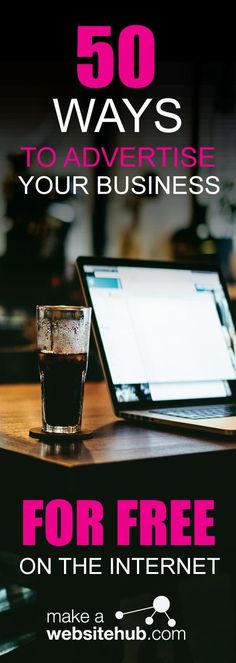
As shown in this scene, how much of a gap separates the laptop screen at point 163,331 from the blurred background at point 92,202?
10.1ft

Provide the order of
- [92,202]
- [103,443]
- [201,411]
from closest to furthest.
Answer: [103,443], [201,411], [92,202]

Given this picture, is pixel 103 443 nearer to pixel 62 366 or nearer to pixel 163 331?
pixel 62 366

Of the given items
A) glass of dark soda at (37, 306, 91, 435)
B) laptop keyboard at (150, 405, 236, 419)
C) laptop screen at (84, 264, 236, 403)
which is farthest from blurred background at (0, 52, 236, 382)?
glass of dark soda at (37, 306, 91, 435)

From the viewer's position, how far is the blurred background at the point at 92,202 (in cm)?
469

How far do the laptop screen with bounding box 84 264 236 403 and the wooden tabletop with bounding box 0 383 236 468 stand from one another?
100 millimetres

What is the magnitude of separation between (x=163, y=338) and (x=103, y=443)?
1.33 feet

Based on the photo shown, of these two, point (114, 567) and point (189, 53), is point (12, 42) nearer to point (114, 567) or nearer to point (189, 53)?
point (189, 53)

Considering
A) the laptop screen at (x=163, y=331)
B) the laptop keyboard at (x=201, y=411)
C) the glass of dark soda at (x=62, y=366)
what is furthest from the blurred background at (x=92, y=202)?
the glass of dark soda at (x=62, y=366)

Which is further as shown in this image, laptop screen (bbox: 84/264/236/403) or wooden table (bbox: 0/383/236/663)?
laptop screen (bbox: 84/264/236/403)

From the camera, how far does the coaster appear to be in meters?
1.02

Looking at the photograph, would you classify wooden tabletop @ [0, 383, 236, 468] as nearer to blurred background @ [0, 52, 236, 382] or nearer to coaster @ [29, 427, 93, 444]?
coaster @ [29, 427, 93, 444]

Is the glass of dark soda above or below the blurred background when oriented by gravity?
below

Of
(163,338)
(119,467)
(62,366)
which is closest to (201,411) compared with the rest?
(163,338)

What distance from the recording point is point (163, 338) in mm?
1367
